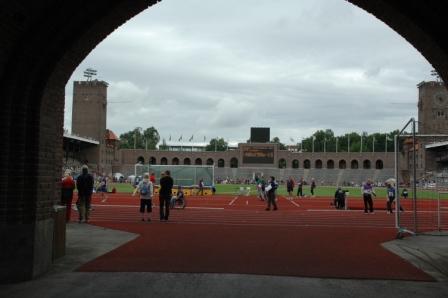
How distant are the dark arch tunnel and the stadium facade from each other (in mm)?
92969

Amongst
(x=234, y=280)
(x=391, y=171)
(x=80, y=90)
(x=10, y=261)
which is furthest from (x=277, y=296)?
(x=80, y=90)

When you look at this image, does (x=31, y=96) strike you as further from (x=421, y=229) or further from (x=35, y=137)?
(x=421, y=229)

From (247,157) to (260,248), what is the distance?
104m

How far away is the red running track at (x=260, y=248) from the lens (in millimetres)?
9031

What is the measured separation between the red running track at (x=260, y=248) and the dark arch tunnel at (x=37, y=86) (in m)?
1.39

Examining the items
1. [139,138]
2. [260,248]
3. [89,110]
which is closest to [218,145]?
[139,138]

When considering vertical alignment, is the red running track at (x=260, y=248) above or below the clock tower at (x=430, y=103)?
below

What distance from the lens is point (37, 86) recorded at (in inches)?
315

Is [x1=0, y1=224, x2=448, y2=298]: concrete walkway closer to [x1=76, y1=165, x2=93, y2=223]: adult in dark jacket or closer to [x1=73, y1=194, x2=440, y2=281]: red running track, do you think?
[x1=73, y1=194, x2=440, y2=281]: red running track

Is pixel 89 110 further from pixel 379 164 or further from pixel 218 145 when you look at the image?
pixel 379 164

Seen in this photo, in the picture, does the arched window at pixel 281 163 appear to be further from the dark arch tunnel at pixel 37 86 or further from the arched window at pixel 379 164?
the dark arch tunnel at pixel 37 86

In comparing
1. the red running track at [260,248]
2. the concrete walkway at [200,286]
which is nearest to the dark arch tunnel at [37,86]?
the concrete walkway at [200,286]

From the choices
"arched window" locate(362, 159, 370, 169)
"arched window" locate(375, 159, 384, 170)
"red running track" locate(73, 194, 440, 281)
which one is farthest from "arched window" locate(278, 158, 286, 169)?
"red running track" locate(73, 194, 440, 281)

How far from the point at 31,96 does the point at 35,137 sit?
627 mm
